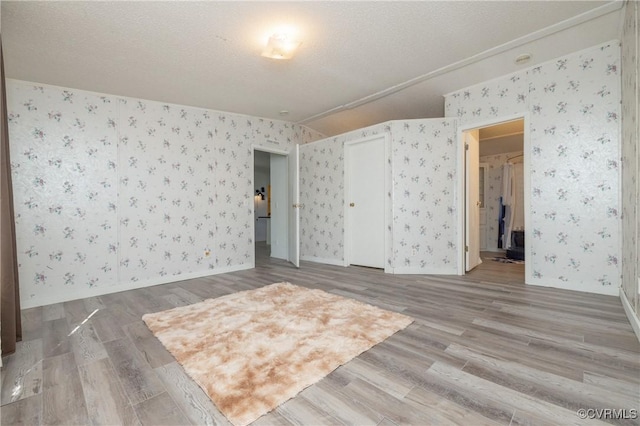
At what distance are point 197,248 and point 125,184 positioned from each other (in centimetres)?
127

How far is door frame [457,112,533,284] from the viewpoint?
10.6 feet

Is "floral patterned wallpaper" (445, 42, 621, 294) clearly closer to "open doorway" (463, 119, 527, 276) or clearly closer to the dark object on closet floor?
"open doorway" (463, 119, 527, 276)

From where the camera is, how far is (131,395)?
1.38 m

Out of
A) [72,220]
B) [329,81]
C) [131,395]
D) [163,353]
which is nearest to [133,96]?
[72,220]

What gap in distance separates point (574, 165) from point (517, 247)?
2.84 m

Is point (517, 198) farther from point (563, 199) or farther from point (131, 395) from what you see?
point (131, 395)

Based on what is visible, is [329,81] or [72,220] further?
[329,81]

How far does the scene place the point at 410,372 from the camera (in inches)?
59.8

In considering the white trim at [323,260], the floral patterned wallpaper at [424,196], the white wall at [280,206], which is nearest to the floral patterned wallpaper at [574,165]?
the floral patterned wallpaper at [424,196]

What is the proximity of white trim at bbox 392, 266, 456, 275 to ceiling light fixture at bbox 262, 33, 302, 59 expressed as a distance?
10.1ft

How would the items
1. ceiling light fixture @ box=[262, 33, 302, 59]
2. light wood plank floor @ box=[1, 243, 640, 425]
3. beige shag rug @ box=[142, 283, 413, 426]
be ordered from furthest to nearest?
ceiling light fixture @ box=[262, 33, 302, 59] < beige shag rug @ box=[142, 283, 413, 426] < light wood plank floor @ box=[1, 243, 640, 425]

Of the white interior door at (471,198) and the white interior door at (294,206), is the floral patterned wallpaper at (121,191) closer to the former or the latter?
the white interior door at (294,206)

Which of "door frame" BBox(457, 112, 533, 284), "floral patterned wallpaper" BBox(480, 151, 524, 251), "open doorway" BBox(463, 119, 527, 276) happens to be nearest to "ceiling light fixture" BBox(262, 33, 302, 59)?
"door frame" BBox(457, 112, 533, 284)

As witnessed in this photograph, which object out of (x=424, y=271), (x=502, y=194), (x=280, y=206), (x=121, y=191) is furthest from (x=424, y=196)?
(x=121, y=191)
